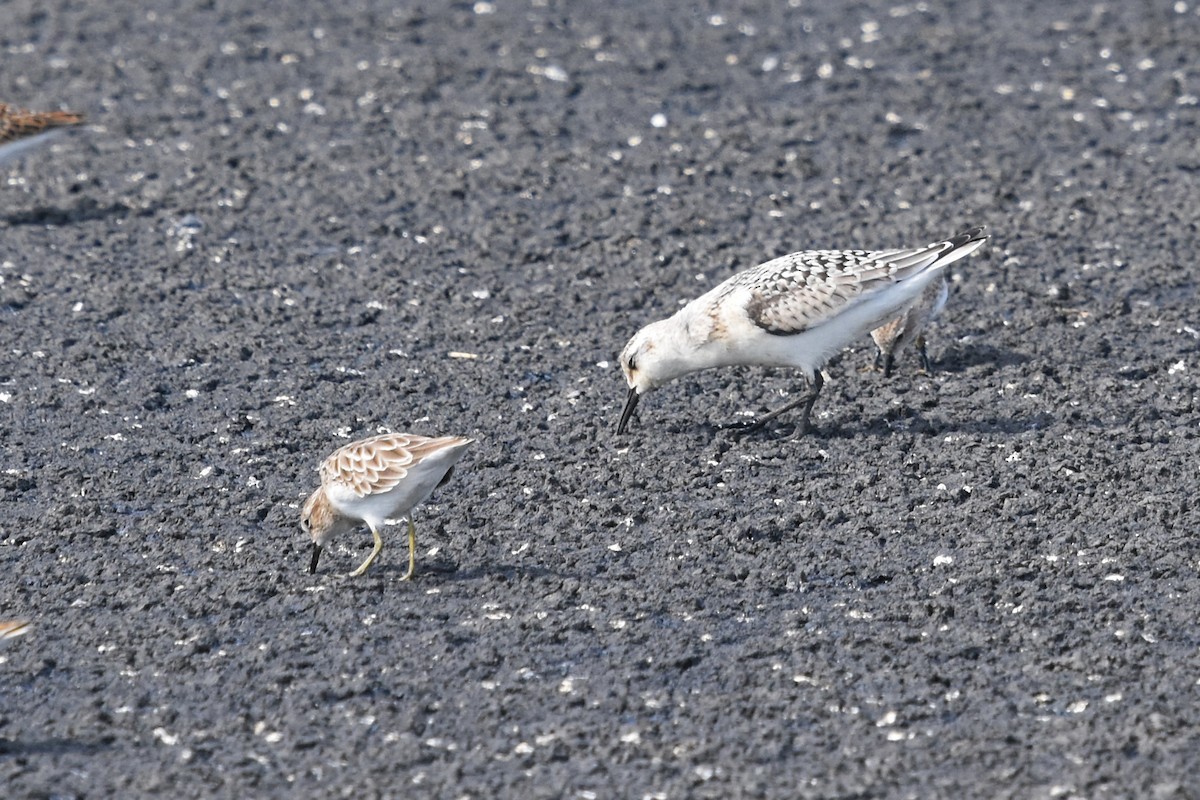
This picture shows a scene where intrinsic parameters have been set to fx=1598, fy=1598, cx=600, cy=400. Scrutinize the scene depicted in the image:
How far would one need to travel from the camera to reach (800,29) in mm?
14438

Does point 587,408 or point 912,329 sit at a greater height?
point 912,329

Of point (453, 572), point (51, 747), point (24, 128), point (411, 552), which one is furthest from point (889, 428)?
point (24, 128)

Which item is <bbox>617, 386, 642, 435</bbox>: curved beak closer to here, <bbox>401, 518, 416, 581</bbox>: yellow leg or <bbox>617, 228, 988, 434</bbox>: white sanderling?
<bbox>617, 228, 988, 434</bbox>: white sanderling

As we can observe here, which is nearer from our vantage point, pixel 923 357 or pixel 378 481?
pixel 378 481

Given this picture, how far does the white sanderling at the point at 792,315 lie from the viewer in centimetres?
798

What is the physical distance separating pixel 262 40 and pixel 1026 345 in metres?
8.07

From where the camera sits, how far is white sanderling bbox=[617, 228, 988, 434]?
798 centimetres

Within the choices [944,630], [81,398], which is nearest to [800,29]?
[81,398]

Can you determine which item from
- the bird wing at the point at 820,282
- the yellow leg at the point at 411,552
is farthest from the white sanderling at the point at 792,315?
the yellow leg at the point at 411,552

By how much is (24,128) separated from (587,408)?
17.7 ft

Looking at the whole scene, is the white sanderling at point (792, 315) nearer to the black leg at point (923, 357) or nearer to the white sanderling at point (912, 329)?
the white sanderling at point (912, 329)

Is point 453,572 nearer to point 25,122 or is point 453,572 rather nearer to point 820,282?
point 820,282

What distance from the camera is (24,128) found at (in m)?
11.5

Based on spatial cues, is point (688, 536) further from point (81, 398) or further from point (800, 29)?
point (800, 29)
